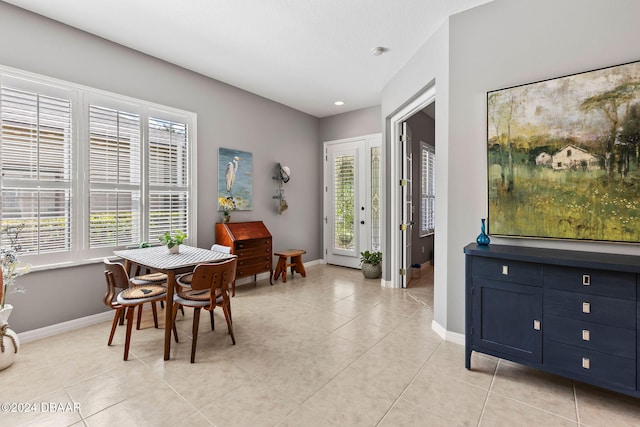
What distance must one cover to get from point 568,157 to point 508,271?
3.10 ft

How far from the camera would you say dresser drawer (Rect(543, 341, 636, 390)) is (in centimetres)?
173

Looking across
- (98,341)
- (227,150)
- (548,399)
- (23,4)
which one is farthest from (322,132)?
(548,399)

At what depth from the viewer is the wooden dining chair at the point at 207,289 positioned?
2.36 meters

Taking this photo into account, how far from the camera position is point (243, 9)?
266cm

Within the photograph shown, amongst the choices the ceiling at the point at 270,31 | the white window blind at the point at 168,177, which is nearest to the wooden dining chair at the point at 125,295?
the white window blind at the point at 168,177

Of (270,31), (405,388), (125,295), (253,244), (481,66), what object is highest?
(270,31)

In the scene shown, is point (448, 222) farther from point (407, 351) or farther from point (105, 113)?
point (105, 113)

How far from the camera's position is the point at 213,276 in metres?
2.42

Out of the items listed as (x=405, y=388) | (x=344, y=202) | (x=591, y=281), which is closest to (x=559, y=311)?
(x=591, y=281)

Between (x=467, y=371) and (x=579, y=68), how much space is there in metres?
2.36

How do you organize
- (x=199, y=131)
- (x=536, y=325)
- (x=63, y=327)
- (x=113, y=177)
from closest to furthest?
(x=536, y=325)
(x=63, y=327)
(x=113, y=177)
(x=199, y=131)

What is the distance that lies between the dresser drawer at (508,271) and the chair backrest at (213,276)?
196cm

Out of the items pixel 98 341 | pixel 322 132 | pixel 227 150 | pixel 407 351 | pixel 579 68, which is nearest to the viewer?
pixel 579 68

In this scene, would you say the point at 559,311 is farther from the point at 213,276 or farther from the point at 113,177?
the point at 113,177
